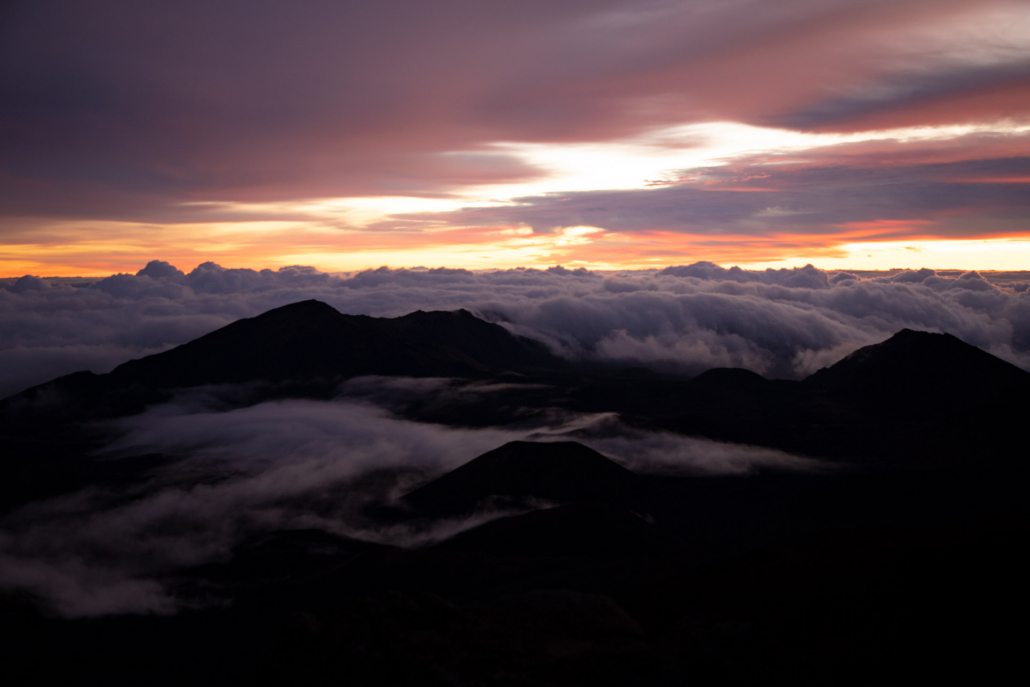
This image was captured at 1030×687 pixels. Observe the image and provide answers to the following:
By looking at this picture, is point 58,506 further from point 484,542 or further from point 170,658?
point 484,542

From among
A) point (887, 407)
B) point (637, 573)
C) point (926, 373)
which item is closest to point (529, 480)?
point (637, 573)

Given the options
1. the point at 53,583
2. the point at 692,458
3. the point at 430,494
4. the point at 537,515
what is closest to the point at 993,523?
the point at 537,515

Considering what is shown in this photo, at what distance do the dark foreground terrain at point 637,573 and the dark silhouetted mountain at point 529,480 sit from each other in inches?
15.8

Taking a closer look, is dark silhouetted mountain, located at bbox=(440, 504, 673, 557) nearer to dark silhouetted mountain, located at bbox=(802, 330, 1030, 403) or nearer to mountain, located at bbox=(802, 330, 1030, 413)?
mountain, located at bbox=(802, 330, 1030, 413)

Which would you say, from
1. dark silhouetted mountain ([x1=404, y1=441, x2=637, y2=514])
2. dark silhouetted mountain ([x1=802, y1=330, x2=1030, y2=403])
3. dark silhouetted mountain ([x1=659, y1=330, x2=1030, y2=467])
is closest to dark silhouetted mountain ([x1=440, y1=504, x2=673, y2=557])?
dark silhouetted mountain ([x1=404, y1=441, x2=637, y2=514])

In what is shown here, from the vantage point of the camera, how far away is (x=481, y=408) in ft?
593

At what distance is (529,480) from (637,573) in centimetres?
4948

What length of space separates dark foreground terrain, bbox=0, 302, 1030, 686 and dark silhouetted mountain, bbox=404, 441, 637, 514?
1.32 ft

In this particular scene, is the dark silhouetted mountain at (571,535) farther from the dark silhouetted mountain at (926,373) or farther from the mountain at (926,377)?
the dark silhouetted mountain at (926,373)

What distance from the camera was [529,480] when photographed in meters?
102

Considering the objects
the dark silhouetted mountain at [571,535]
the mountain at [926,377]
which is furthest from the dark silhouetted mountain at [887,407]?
the dark silhouetted mountain at [571,535]

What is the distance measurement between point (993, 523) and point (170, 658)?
71364 millimetres

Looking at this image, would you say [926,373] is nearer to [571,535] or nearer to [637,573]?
[571,535]

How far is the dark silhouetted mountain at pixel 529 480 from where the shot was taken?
3930 inches
